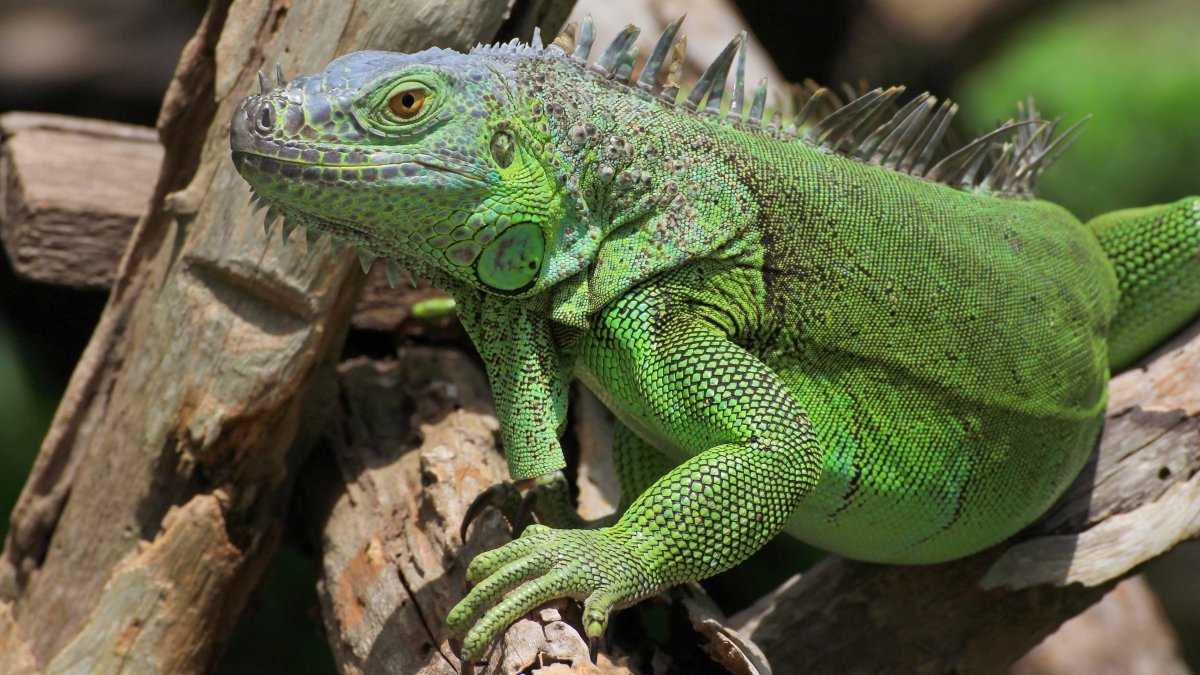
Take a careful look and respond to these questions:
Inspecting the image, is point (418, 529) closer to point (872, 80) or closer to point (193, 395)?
point (193, 395)

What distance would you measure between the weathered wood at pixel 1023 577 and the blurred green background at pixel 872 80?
2.04m

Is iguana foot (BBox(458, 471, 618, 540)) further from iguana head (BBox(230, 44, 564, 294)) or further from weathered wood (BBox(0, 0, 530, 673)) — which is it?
weathered wood (BBox(0, 0, 530, 673))

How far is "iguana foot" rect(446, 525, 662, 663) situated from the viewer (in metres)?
2.66

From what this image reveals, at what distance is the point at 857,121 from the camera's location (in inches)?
144

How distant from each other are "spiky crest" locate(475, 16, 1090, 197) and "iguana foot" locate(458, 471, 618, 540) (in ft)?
4.44

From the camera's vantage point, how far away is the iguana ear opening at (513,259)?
295 cm

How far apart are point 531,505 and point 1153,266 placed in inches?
109

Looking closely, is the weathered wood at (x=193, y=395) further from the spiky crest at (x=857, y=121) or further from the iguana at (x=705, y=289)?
the iguana at (x=705, y=289)

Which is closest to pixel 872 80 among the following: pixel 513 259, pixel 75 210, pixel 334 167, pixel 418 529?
pixel 75 210

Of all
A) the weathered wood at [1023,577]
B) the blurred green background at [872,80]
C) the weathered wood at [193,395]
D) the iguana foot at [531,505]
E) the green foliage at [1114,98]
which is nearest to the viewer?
the iguana foot at [531,505]

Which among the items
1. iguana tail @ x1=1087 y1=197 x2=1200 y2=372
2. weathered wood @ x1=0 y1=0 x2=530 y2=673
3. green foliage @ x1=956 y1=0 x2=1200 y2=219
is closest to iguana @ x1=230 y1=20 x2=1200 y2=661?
iguana tail @ x1=1087 y1=197 x2=1200 y2=372

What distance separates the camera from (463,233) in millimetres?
2918

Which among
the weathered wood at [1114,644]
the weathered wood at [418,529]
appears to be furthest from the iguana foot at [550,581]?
the weathered wood at [1114,644]

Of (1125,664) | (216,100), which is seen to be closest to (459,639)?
(216,100)
